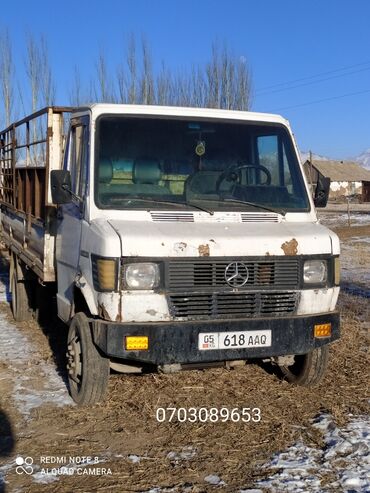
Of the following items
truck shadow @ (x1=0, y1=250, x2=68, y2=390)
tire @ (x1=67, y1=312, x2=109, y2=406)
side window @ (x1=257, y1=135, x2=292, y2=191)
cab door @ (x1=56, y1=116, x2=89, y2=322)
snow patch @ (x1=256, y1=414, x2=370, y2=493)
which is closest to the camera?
snow patch @ (x1=256, y1=414, x2=370, y2=493)

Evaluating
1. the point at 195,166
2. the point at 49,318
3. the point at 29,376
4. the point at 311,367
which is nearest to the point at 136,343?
the point at 195,166

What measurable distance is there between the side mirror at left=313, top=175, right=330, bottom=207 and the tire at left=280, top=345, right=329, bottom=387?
1278 mm

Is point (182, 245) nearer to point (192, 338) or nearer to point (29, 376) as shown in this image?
point (192, 338)

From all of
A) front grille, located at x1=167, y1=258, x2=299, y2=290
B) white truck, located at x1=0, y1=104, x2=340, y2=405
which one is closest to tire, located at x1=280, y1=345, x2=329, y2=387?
white truck, located at x1=0, y1=104, x2=340, y2=405

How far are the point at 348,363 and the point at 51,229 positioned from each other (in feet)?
10.6

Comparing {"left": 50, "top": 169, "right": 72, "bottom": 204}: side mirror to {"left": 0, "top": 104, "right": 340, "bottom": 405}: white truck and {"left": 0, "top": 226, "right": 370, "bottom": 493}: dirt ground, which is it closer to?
{"left": 0, "top": 104, "right": 340, "bottom": 405}: white truck

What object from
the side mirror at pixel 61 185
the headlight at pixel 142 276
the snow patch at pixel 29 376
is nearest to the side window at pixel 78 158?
the side mirror at pixel 61 185

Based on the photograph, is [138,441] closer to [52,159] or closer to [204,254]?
[204,254]

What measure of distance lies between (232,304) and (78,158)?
6.01 feet

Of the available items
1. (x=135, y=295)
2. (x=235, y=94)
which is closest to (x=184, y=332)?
(x=135, y=295)

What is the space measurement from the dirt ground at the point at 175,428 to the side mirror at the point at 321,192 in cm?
163

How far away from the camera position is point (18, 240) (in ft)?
25.5

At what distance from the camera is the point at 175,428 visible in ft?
15.0

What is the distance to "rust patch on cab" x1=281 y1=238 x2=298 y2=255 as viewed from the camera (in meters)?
4.57
